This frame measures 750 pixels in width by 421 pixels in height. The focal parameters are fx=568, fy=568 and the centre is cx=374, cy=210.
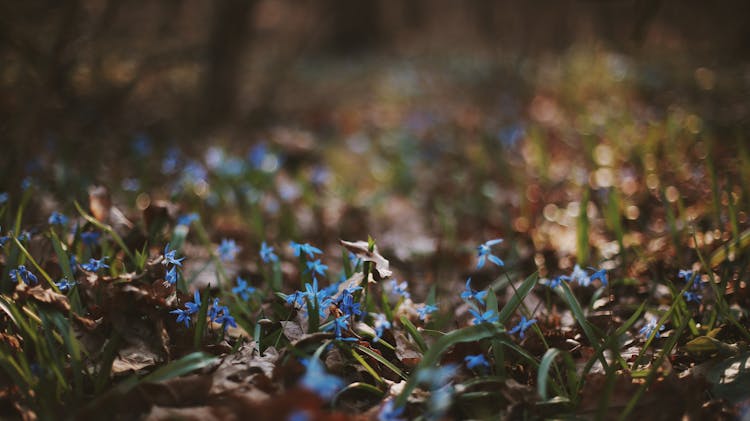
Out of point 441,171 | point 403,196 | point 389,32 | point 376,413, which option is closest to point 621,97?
point 441,171

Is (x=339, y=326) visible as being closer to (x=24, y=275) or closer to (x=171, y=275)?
(x=171, y=275)

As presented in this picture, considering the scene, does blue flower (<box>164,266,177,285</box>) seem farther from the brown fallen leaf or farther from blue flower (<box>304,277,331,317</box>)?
the brown fallen leaf

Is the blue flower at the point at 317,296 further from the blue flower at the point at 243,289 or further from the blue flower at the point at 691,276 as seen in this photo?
the blue flower at the point at 691,276

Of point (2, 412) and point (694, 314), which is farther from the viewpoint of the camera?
point (694, 314)

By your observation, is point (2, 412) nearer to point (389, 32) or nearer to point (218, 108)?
point (218, 108)

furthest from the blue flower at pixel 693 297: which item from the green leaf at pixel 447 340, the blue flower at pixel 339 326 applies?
the blue flower at pixel 339 326

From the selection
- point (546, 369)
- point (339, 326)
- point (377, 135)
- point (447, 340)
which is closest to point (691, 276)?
point (546, 369)

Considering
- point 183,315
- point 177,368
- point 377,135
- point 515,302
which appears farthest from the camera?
point 377,135
